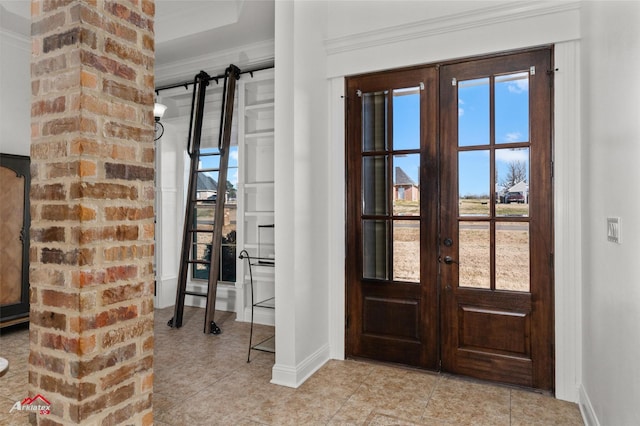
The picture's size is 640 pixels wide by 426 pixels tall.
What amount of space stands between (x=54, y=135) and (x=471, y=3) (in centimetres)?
275

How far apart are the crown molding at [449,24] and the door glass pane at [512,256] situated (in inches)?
55.9

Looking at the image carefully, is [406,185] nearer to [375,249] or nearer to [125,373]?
[375,249]

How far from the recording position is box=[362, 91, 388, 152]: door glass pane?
10.5 feet

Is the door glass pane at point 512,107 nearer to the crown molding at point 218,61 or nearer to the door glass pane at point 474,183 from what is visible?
the door glass pane at point 474,183

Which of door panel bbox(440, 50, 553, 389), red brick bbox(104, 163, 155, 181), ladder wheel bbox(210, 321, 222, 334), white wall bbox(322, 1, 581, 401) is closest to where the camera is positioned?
red brick bbox(104, 163, 155, 181)

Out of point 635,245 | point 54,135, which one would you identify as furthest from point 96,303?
point 635,245

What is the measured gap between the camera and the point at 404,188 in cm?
315

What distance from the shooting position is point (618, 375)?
1.77 metres

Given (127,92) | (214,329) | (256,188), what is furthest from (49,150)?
(256,188)

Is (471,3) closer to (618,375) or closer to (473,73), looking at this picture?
(473,73)

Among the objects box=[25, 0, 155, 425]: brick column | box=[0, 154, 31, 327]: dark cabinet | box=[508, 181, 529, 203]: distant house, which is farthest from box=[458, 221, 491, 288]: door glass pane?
box=[0, 154, 31, 327]: dark cabinet

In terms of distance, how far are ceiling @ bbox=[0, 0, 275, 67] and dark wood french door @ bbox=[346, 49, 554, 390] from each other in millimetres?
1316

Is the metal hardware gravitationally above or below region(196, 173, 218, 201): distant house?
below
